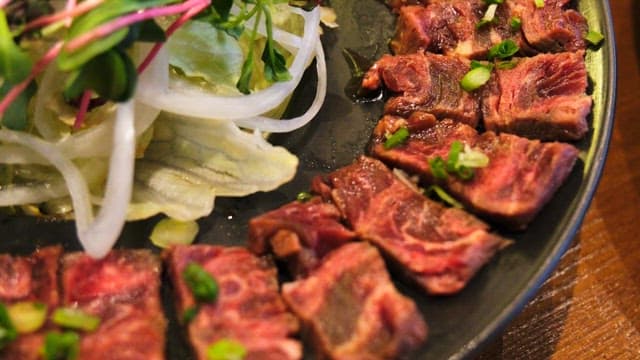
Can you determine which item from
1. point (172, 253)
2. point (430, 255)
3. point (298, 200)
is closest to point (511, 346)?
point (430, 255)

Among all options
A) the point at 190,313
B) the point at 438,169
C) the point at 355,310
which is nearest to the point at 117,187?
the point at 190,313

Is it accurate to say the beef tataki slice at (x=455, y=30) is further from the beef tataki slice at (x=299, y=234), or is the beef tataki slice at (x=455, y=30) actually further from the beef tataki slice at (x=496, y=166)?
the beef tataki slice at (x=299, y=234)

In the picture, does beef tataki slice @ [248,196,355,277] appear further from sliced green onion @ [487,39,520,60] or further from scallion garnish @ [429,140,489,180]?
sliced green onion @ [487,39,520,60]

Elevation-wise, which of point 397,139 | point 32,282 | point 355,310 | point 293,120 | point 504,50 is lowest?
point 32,282

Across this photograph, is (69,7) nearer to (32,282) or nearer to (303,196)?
(32,282)

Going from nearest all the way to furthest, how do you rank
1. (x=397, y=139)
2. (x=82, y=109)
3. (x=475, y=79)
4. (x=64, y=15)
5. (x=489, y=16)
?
(x=64, y=15), (x=82, y=109), (x=397, y=139), (x=475, y=79), (x=489, y=16)

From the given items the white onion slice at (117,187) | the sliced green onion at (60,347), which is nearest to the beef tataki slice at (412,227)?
the white onion slice at (117,187)

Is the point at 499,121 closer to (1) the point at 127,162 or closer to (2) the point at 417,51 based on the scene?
(2) the point at 417,51
